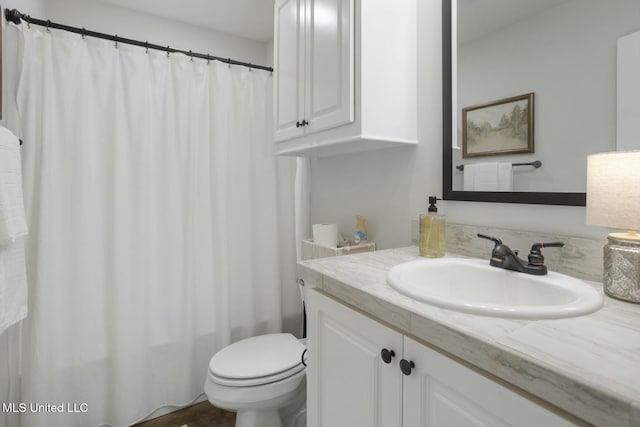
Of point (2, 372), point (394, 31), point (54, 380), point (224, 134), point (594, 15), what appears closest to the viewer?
point (594, 15)

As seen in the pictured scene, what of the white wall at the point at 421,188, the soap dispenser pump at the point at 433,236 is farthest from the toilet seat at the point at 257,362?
the soap dispenser pump at the point at 433,236

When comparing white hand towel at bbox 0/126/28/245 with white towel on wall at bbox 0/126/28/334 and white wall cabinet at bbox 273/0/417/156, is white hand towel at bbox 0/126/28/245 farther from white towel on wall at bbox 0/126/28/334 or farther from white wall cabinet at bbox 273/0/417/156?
white wall cabinet at bbox 273/0/417/156

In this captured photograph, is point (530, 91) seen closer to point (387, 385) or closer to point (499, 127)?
point (499, 127)

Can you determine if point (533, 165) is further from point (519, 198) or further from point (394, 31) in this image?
point (394, 31)

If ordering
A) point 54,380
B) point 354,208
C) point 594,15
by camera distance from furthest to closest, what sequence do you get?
point 354,208 → point 54,380 → point 594,15

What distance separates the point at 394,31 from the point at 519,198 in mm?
756

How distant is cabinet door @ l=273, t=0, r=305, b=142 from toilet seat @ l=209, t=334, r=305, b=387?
3.38 feet

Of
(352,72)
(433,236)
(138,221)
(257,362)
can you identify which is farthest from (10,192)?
(433,236)

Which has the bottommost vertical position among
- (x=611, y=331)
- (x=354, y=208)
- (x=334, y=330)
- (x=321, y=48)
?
(x=334, y=330)

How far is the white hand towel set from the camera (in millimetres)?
1051

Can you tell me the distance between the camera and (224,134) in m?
1.87

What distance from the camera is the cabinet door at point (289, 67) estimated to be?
138 cm

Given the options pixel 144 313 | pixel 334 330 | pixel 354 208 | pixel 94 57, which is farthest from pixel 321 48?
pixel 144 313

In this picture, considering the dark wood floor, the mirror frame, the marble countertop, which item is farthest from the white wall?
the dark wood floor
